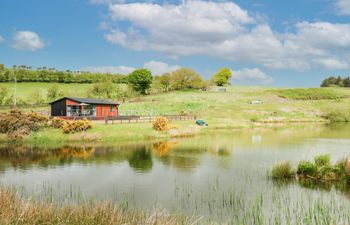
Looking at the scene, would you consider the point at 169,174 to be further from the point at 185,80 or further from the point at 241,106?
the point at 185,80

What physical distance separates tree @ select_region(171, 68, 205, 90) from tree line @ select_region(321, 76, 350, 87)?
253 feet

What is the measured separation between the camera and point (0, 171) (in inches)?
1114

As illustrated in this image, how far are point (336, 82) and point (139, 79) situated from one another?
111610mm

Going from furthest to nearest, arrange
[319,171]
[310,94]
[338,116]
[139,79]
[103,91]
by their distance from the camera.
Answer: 1. [139,79]
2. [310,94]
3. [103,91]
4. [338,116]
5. [319,171]

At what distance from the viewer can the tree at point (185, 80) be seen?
13762 centimetres

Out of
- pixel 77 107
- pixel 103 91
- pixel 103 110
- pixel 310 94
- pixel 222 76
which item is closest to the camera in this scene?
pixel 77 107

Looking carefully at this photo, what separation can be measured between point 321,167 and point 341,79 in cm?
17736

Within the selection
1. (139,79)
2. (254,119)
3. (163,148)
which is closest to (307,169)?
(163,148)

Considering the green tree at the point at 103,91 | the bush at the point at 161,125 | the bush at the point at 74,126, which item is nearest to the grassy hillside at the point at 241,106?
the green tree at the point at 103,91

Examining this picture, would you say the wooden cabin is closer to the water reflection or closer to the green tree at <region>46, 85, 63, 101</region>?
the water reflection

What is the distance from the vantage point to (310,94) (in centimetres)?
12281

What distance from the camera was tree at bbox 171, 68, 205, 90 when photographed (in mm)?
137625

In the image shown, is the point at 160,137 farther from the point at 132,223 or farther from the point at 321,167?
the point at 132,223

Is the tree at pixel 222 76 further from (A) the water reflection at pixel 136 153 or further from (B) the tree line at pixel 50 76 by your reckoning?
(A) the water reflection at pixel 136 153
